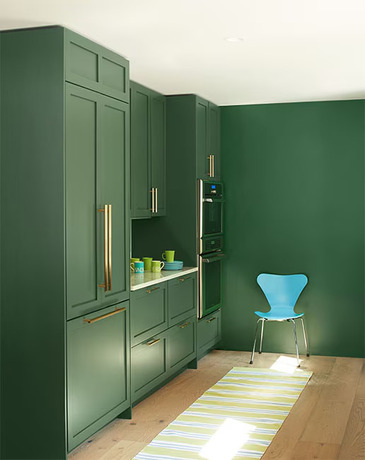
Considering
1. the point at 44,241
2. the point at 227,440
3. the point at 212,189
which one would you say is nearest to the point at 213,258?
the point at 212,189

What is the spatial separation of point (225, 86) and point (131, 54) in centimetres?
140

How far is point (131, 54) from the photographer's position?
4.28 meters

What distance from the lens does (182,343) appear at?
5.48 m

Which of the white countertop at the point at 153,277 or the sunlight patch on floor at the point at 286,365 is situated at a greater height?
the white countertop at the point at 153,277

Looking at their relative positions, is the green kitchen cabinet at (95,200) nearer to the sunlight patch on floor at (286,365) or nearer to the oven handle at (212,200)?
the oven handle at (212,200)

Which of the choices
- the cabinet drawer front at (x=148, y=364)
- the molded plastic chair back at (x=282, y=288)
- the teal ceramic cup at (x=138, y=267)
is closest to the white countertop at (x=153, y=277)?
the teal ceramic cup at (x=138, y=267)

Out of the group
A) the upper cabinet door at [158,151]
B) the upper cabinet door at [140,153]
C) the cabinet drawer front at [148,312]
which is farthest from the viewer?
the upper cabinet door at [158,151]

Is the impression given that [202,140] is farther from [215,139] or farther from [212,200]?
[212,200]

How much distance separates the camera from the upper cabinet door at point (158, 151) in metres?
5.55

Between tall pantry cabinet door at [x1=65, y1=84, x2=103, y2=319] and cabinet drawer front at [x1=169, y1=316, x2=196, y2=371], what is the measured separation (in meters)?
1.50

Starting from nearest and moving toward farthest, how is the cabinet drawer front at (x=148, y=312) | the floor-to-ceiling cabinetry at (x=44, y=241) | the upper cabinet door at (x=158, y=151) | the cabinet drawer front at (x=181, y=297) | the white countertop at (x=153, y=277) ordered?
1. the floor-to-ceiling cabinetry at (x=44, y=241)
2. the cabinet drawer front at (x=148, y=312)
3. the white countertop at (x=153, y=277)
4. the cabinet drawer front at (x=181, y=297)
5. the upper cabinet door at (x=158, y=151)

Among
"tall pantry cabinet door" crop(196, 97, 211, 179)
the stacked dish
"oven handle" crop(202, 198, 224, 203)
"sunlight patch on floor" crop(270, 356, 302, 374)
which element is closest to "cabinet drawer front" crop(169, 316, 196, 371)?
the stacked dish

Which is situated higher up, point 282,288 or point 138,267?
point 138,267

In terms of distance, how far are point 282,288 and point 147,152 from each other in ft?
6.10
